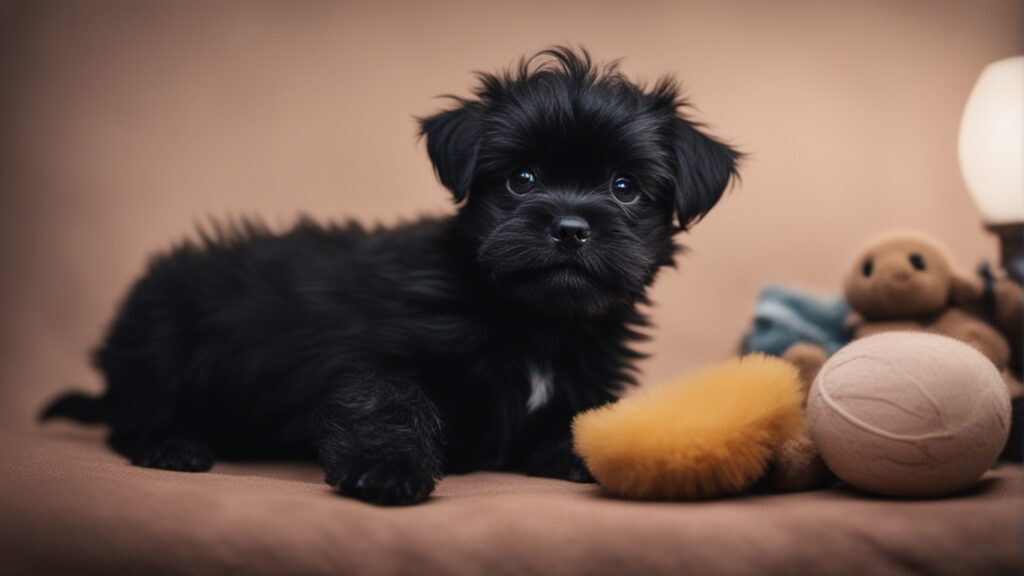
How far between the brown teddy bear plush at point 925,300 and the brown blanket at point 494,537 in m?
1.35

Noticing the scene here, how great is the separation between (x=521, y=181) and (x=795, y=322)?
171 cm

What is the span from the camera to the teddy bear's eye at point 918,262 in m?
3.45

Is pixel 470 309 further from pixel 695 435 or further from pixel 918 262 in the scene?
pixel 918 262

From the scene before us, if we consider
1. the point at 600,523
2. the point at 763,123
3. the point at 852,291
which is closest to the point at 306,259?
the point at 600,523

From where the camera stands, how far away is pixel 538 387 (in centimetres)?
302

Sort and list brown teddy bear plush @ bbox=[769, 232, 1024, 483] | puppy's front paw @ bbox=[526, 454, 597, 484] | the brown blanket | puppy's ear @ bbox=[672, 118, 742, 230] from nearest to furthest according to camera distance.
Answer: the brown blanket, puppy's front paw @ bbox=[526, 454, 597, 484], puppy's ear @ bbox=[672, 118, 742, 230], brown teddy bear plush @ bbox=[769, 232, 1024, 483]

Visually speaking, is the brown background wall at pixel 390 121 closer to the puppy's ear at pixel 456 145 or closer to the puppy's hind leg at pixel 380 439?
the puppy's ear at pixel 456 145

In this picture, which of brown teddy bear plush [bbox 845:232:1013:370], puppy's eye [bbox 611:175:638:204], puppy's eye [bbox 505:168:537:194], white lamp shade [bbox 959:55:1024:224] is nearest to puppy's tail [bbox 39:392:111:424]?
puppy's eye [bbox 505:168:537:194]

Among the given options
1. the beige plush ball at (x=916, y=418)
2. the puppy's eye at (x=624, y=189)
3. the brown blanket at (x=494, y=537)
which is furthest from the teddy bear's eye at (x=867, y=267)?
the brown blanket at (x=494, y=537)

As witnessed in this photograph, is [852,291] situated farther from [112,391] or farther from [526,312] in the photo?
[112,391]

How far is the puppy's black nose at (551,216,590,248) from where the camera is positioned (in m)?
2.67

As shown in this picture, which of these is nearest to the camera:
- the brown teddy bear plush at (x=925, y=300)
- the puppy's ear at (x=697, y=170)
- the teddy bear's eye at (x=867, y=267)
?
the puppy's ear at (x=697, y=170)

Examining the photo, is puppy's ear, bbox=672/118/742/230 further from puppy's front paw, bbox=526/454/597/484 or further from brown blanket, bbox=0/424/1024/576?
brown blanket, bbox=0/424/1024/576

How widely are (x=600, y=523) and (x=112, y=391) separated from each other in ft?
7.56
